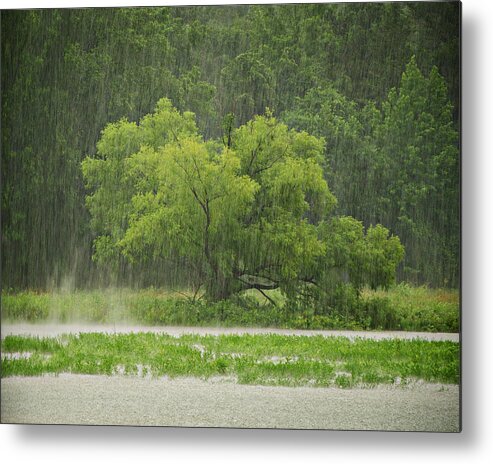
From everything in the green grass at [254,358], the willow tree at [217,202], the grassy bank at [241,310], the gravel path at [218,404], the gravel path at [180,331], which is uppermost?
the willow tree at [217,202]

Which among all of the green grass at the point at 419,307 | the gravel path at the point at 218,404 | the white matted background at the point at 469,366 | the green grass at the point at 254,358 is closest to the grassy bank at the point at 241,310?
the green grass at the point at 419,307

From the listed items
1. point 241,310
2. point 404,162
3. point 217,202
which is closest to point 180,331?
point 241,310

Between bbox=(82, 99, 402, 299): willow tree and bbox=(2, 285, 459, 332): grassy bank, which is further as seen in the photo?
bbox=(82, 99, 402, 299): willow tree

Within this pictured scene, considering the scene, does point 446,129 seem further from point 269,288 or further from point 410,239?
point 269,288

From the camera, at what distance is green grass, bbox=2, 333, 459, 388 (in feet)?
17.3

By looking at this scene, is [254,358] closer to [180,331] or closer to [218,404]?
[218,404]

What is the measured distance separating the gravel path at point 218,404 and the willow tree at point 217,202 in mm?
657

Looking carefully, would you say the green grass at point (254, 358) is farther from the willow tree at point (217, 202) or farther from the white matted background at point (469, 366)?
the willow tree at point (217, 202)

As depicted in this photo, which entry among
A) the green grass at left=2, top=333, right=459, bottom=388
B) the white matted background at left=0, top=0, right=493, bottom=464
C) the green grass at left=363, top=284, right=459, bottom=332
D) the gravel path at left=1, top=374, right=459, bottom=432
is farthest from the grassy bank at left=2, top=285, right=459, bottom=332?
the gravel path at left=1, top=374, right=459, bottom=432

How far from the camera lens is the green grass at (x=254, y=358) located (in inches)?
207

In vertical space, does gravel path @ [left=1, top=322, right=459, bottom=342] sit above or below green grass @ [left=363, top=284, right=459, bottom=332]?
below

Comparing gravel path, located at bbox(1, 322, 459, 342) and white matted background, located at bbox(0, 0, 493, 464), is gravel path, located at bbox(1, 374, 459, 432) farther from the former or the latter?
gravel path, located at bbox(1, 322, 459, 342)

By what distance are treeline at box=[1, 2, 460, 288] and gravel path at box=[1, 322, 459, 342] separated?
0.28m

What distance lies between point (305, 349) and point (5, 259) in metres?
2.00
